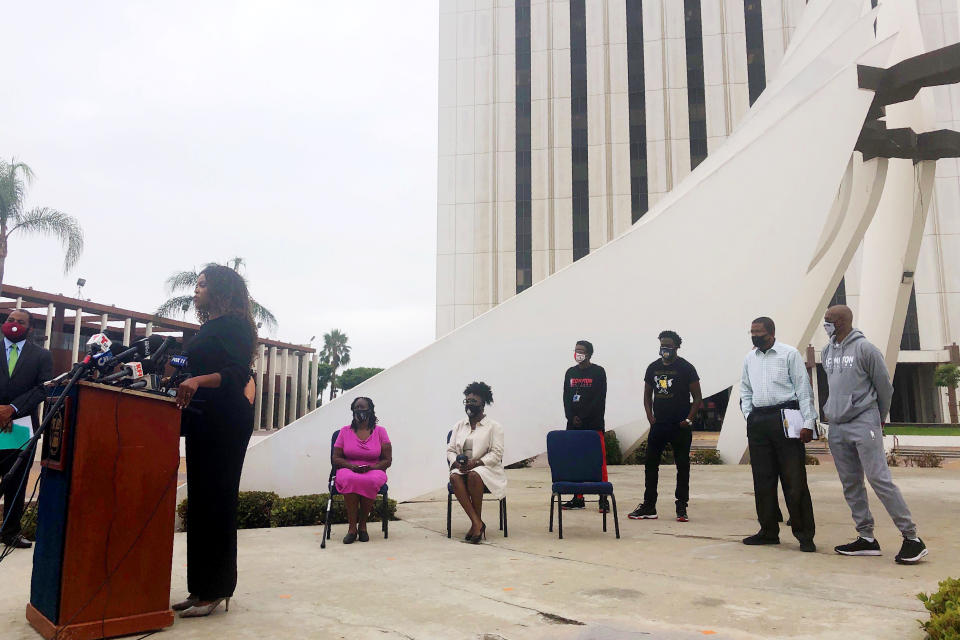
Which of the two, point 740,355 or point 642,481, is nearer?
point 740,355

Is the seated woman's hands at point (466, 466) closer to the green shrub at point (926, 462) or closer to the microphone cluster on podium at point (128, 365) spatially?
the microphone cluster on podium at point (128, 365)

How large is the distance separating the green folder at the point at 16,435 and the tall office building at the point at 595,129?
73.9 feet

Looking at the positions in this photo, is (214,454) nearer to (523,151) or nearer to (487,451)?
(487,451)

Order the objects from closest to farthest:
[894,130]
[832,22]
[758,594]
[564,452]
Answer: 1. [758,594]
2. [564,452]
3. [894,130]
4. [832,22]

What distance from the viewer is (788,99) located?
31.4 feet

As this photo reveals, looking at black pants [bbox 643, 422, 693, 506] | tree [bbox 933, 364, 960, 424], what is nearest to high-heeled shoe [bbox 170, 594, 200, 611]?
black pants [bbox 643, 422, 693, 506]

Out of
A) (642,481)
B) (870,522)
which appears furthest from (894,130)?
(870,522)

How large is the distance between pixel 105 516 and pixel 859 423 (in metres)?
4.47

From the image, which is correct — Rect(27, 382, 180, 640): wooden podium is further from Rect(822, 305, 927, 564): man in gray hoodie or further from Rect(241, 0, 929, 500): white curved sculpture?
Rect(822, 305, 927, 564): man in gray hoodie

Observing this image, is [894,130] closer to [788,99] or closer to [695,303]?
[788,99]

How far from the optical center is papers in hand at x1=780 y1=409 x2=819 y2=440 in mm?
4801

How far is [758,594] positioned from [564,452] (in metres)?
2.25

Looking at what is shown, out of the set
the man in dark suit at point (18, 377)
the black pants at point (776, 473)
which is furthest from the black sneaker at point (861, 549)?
the man in dark suit at point (18, 377)

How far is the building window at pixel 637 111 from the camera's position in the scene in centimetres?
2783
